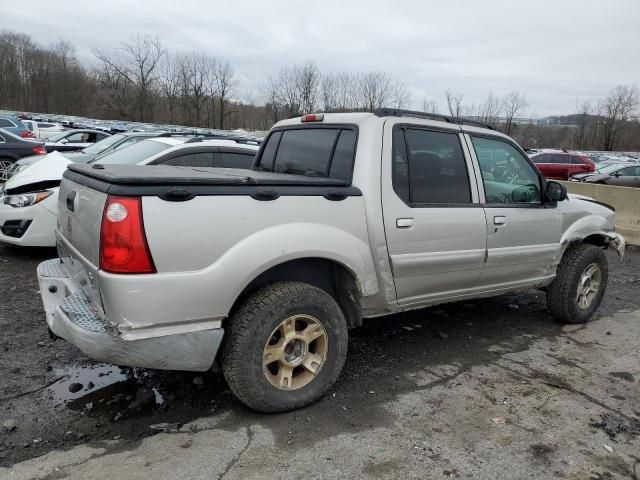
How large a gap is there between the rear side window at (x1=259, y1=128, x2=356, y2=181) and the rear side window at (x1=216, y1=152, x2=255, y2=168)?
1.91 meters

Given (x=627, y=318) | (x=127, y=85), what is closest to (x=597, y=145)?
(x=127, y=85)

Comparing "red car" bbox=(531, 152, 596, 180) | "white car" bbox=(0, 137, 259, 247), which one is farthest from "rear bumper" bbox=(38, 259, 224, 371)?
"red car" bbox=(531, 152, 596, 180)

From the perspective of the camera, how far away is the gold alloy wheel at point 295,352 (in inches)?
124

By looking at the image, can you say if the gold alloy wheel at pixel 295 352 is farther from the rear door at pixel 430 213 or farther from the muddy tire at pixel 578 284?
the muddy tire at pixel 578 284

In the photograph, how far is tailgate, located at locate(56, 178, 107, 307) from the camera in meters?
2.80

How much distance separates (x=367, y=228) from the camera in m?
3.43

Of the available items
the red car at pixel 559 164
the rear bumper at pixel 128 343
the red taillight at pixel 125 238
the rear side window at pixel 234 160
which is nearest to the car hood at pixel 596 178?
the red car at pixel 559 164

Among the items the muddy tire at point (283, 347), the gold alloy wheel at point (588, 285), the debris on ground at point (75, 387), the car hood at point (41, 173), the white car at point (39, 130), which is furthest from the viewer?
the white car at point (39, 130)

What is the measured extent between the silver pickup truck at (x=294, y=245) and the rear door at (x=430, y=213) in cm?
1

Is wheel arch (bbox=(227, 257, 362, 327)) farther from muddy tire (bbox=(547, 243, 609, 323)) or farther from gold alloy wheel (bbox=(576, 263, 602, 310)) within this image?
gold alloy wheel (bbox=(576, 263, 602, 310))

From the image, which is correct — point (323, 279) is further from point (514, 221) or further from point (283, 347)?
point (514, 221)

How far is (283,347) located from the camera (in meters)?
3.15

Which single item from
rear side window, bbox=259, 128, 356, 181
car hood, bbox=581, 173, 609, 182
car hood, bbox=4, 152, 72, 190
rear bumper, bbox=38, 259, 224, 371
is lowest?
rear bumper, bbox=38, 259, 224, 371

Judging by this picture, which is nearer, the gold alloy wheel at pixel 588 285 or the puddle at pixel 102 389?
the puddle at pixel 102 389
